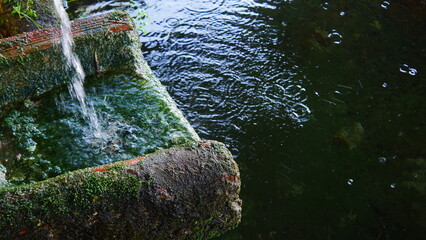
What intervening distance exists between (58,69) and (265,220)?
1917mm

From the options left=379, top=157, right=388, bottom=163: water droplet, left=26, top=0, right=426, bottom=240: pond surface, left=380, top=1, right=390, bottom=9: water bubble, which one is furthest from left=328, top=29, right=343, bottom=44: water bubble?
left=379, top=157, right=388, bottom=163: water droplet

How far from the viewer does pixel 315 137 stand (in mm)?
3516

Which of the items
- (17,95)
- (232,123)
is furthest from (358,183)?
(17,95)

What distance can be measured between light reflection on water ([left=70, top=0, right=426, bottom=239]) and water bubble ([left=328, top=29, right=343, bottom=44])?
0.07 feet

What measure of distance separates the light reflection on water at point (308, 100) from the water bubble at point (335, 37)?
0.02m

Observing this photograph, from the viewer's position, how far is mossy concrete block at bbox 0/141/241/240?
68.1 inches

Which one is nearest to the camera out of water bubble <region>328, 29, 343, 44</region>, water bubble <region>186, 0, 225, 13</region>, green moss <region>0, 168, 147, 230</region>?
green moss <region>0, 168, 147, 230</region>

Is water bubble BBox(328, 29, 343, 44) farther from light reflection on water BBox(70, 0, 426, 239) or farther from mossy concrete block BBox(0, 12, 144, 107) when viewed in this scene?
mossy concrete block BBox(0, 12, 144, 107)

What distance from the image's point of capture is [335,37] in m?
4.66

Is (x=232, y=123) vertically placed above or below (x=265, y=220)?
above

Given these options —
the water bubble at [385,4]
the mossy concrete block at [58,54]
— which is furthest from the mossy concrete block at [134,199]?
the water bubble at [385,4]

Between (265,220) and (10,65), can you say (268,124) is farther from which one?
(10,65)

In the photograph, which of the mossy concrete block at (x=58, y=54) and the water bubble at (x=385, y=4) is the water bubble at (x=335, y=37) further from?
the mossy concrete block at (x=58, y=54)

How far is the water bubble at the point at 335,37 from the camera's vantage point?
181 inches
